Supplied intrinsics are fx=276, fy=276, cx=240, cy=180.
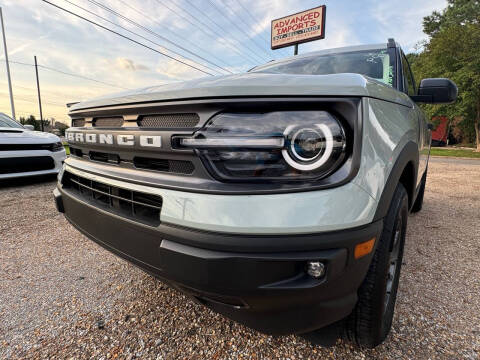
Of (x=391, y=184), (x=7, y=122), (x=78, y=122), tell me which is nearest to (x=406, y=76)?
(x=391, y=184)

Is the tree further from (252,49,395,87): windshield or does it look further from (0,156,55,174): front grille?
(0,156,55,174): front grille

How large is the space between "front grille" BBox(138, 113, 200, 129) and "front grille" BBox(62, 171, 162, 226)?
11.3 inches

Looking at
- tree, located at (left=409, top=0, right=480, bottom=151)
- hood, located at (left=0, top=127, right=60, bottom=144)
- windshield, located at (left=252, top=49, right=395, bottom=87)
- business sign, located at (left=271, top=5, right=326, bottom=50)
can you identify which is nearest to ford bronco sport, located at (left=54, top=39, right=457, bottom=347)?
windshield, located at (left=252, top=49, right=395, bottom=87)

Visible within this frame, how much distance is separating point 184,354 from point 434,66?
2432cm

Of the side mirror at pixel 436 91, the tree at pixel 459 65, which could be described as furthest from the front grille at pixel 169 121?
the tree at pixel 459 65

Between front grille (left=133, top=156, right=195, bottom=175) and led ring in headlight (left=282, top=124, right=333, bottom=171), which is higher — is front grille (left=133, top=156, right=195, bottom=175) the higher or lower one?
the lower one

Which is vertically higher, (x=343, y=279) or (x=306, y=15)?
(x=306, y=15)

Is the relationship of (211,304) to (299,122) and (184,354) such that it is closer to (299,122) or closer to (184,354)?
(184,354)

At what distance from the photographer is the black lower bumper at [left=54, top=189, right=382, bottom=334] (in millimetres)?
867

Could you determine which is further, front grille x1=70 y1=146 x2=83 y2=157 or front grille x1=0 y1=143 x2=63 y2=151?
front grille x1=0 y1=143 x2=63 y2=151

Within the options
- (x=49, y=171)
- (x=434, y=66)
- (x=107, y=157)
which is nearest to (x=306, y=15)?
(x=434, y=66)

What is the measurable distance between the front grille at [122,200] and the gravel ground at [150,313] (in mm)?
684

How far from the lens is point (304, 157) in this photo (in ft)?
3.12

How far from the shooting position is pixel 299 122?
0.95 meters
